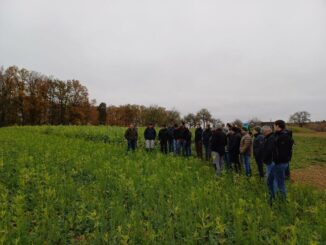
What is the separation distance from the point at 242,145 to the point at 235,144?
574mm

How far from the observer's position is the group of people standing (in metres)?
8.34

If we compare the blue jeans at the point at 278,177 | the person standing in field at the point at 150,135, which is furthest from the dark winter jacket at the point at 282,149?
the person standing in field at the point at 150,135

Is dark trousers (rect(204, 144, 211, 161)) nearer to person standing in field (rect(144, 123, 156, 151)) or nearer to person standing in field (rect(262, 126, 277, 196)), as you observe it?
person standing in field (rect(144, 123, 156, 151))

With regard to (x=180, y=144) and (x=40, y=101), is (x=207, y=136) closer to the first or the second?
(x=180, y=144)

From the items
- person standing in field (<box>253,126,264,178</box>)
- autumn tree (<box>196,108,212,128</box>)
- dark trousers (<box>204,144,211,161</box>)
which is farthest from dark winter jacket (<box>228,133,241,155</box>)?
autumn tree (<box>196,108,212,128</box>)

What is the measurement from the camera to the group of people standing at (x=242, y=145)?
8.34 meters

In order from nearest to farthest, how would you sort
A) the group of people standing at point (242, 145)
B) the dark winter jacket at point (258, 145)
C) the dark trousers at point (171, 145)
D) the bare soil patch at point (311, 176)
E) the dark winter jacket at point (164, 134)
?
the group of people standing at point (242, 145), the dark winter jacket at point (258, 145), the bare soil patch at point (311, 176), the dark winter jacket at point (164, 134), the dark trousers at point (171, 145)

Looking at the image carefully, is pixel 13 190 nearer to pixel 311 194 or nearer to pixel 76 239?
pixel 76 239

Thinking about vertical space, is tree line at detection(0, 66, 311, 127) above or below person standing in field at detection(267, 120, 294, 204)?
above

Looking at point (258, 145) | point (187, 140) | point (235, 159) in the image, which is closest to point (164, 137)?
point (187, 140)

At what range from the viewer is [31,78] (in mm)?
62844

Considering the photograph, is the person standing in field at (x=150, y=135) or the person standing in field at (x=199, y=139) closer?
the person standing in field at (x=199, y=139)

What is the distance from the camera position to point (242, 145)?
12.1 metres

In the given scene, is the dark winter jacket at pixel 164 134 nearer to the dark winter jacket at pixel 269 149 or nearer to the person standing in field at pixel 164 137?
the person standing in field at pixel 164 137
